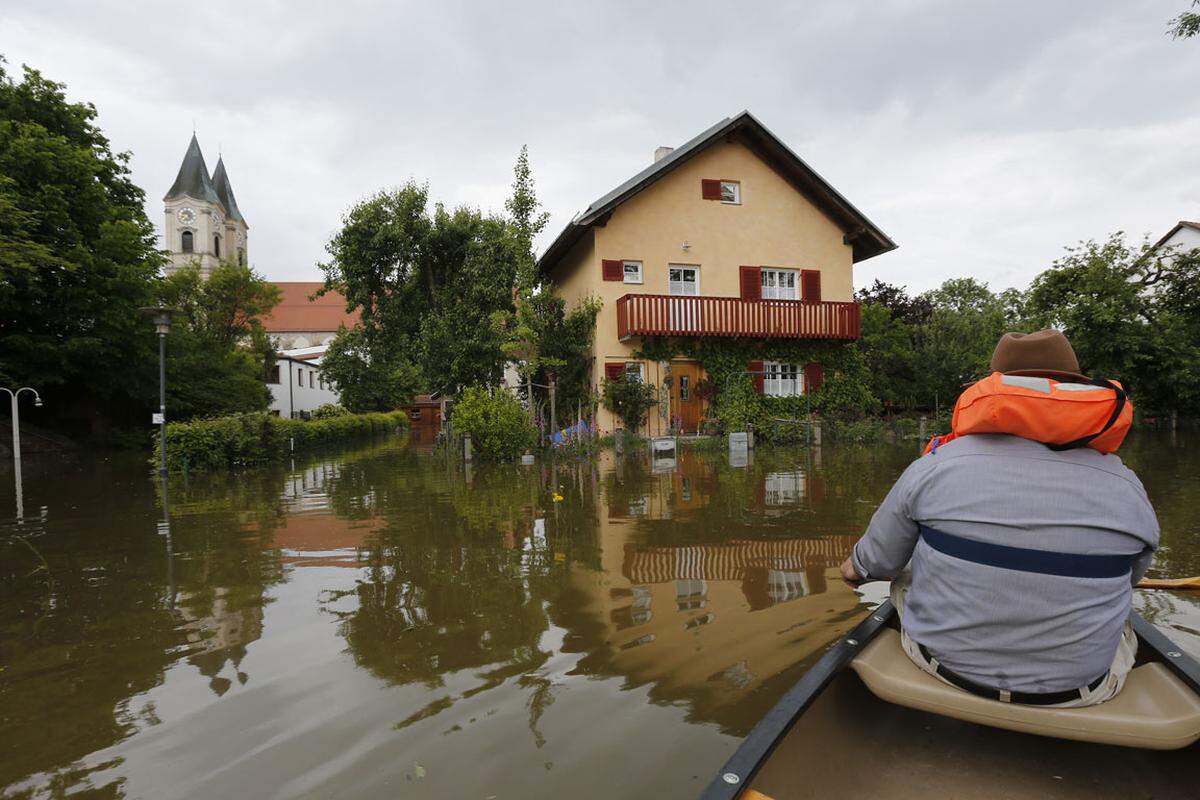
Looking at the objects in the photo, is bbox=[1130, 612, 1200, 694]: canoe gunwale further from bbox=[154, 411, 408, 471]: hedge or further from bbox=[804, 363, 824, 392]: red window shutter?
bbox=[804, 363, 824, 392]: red window shutter

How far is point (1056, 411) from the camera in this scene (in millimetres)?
2088

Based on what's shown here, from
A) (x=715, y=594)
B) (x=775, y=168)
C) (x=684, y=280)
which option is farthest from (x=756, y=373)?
(x=715, y=594)

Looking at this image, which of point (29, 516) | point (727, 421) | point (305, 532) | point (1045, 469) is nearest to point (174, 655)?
point (305, 532)

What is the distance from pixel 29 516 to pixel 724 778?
11702 millimetres

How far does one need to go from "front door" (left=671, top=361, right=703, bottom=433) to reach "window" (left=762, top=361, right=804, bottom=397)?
7.64 feet

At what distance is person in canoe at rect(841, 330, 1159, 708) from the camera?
82.7 inches

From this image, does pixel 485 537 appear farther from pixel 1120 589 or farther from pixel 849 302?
pixel 849 302

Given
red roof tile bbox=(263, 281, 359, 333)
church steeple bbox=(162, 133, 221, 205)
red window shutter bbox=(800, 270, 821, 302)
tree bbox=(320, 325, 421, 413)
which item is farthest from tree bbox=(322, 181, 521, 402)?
red roof tile bbox=(263, 281, 359, 333)

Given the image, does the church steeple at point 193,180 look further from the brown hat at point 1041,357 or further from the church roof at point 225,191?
the brown hat at point 1041,357

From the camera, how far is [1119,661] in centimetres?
233

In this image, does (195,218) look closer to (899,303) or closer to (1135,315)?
(899,303)

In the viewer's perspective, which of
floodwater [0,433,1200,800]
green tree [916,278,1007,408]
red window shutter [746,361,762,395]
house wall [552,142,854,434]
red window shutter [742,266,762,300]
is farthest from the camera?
green tree [916,278,1007,408]

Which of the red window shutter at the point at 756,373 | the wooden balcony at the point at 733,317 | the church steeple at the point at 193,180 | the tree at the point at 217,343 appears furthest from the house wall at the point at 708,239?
the church steeple at the point at 193,180

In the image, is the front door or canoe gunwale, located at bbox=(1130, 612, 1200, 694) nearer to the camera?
canoe gunwale, located at bbox=(1130, 612, 1200, 694)
